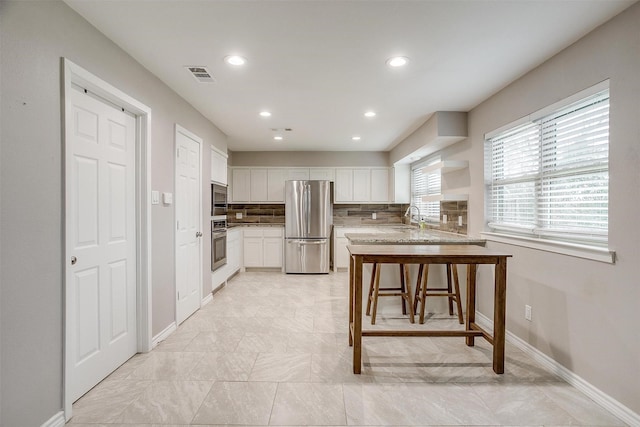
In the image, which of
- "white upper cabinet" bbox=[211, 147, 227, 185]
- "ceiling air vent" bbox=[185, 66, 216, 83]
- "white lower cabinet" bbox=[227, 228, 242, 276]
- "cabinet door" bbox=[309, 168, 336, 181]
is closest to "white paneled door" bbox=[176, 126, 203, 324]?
"white upper cabinet" bbox=[211, 147, 227, 185]

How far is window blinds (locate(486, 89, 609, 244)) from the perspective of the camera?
196 centimetres

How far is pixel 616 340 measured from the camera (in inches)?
70.2

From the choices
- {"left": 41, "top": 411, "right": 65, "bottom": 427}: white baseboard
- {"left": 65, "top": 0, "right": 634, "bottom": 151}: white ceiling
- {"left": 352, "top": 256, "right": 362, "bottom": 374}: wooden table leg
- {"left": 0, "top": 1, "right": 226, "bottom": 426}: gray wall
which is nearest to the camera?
{"left": 0, "top": 1, "right": 226, "bottom": 426}: gray wall

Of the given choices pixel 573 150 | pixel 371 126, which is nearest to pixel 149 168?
pixel 371 126

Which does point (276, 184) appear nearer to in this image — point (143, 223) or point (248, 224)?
point (248, 224)

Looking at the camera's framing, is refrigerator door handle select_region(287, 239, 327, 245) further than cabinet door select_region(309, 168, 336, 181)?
No

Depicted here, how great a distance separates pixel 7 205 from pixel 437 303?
3.69m

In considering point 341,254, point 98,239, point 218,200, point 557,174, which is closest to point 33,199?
point 98,239

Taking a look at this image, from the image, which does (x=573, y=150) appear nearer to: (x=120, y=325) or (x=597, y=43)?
(x=597, y=43)

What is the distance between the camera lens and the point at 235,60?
7.55 ft

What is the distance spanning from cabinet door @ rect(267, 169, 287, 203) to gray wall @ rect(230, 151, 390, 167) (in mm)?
166

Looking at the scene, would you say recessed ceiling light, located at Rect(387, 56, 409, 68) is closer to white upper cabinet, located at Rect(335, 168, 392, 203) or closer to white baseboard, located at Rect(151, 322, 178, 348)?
white baseboard, located at Rect(151, 322, 178, 348)

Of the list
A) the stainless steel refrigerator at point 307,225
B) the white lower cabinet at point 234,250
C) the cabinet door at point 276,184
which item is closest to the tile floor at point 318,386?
the white lower cabinet at point 234,250

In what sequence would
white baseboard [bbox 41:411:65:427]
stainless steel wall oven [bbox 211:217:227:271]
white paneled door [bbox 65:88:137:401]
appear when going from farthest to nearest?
stainless steel wall oven [bbox 211:217:227:271]
white paneled door [bbox 65:88:137:401]
white baseboard [bbox 41:411:65:427]
